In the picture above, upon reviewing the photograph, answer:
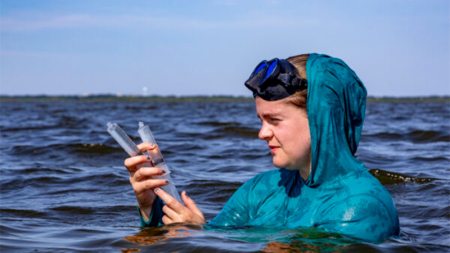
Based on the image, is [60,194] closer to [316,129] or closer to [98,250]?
[98,250]

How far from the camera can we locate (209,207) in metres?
8.21

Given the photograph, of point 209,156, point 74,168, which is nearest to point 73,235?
point 74,168

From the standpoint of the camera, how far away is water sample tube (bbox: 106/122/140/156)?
14.2ft

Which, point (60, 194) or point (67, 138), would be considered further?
point (67, 138)

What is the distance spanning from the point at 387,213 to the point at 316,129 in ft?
1.94

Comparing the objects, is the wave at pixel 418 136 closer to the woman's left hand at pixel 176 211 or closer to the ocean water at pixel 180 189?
the ocean water at pixel 180 189

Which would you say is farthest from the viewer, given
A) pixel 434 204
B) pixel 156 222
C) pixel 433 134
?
pixel 433 134

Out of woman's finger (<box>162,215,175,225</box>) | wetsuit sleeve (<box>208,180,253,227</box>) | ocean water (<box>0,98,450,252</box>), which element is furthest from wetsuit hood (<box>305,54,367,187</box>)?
woman's finger (<box>162,215,175,225</box>)

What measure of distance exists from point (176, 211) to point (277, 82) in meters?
0.85

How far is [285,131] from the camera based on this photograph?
4426mm

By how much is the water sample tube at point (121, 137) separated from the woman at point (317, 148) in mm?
58

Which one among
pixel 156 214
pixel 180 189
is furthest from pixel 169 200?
pixel 180 189

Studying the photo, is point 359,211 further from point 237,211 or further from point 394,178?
point 394,178

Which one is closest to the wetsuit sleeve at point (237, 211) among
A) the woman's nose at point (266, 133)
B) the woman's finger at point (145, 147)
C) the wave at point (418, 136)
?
the woman's nose at point (266, 133)
